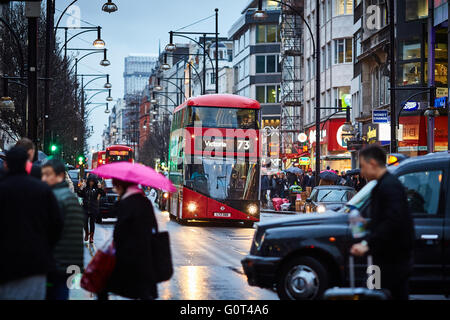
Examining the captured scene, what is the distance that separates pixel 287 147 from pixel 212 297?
60630 millimetres

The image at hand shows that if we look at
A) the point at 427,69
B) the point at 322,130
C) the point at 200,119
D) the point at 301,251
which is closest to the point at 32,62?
the point at 200,119

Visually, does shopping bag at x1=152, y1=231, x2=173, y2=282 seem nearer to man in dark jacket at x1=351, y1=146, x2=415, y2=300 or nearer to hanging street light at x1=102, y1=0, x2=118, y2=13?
man in dark jacket at x1=351, y1=146, x2=415, y2=300

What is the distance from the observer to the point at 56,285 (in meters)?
7.85

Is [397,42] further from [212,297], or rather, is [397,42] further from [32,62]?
[212,297]

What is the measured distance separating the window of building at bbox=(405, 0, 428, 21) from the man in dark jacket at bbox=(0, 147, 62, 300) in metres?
35.7

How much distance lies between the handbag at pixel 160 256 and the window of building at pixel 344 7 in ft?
170

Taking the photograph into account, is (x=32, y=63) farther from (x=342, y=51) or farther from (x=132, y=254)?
(x=342, y=51)

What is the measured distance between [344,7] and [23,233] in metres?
53.6

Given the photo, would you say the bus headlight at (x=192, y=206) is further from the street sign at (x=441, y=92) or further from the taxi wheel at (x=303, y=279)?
the taxi wheel at (x=303, y=279)

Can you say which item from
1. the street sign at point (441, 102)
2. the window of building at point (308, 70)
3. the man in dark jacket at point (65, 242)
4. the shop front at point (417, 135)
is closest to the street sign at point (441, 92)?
the street sign at point (441, 102)

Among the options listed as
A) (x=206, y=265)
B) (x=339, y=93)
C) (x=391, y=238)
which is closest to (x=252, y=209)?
(x=206, y=265)

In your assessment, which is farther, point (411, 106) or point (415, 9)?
point (415, 9)

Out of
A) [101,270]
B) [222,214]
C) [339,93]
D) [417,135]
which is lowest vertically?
[222,214]

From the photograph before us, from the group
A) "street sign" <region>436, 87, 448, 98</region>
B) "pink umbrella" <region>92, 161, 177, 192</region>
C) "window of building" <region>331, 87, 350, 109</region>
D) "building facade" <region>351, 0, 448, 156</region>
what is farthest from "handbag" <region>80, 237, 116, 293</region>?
"window of building" <region>331, 87, 350, 109</region>
